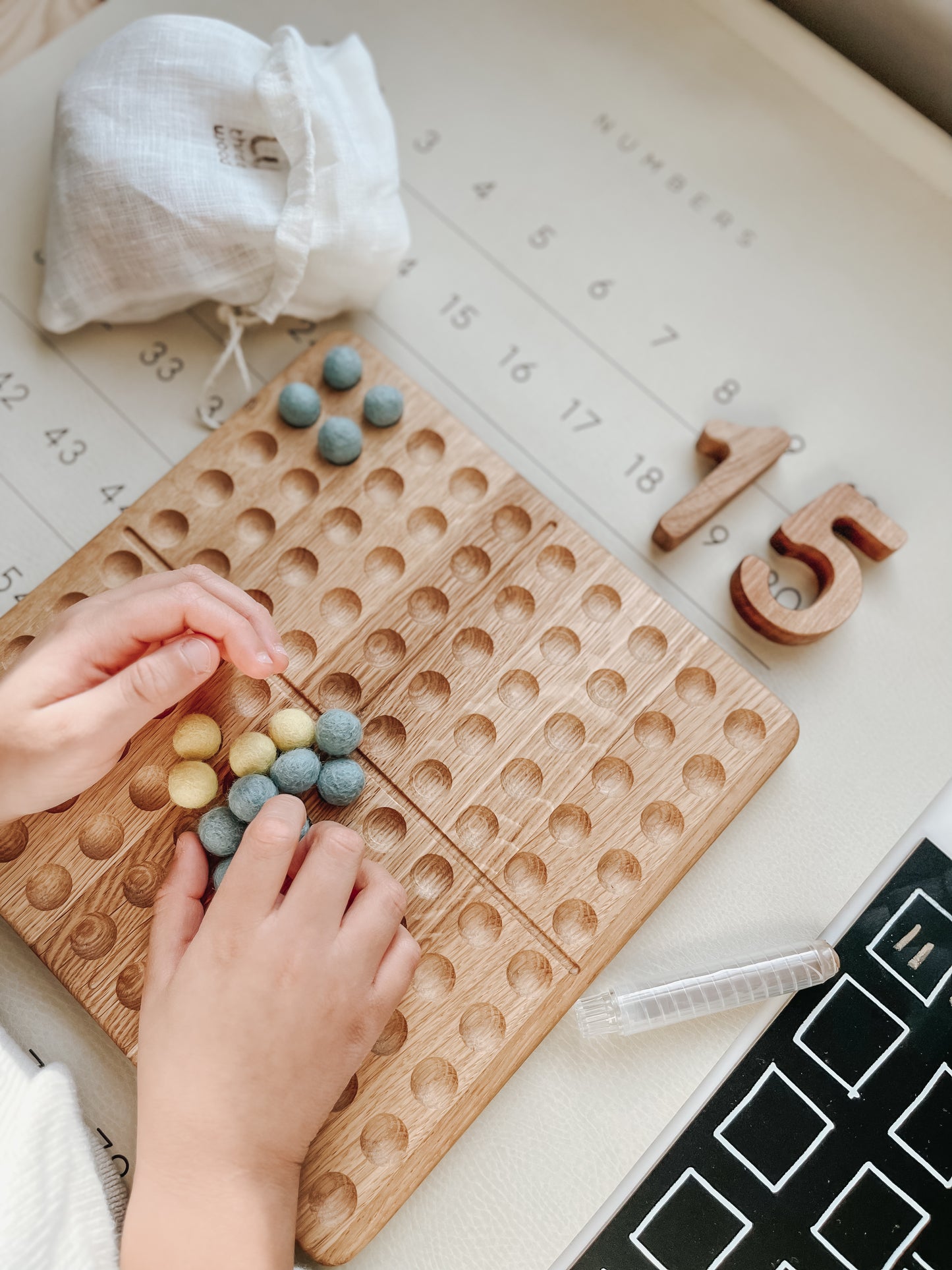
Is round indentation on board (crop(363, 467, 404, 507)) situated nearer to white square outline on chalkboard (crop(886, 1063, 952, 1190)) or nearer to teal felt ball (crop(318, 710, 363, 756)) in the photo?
teal felt ball (crop(318, 710, 363, 756))

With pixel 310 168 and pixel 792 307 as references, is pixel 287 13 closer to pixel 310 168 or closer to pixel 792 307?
pixel 310 168

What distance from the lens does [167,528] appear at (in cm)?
76

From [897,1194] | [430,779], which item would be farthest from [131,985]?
[897,1194]

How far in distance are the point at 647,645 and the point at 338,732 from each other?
0.26m

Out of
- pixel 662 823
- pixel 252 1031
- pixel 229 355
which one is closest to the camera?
pixel 252 1031

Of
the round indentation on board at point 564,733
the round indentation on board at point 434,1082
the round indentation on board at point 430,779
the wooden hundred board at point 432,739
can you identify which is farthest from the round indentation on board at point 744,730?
the round indentation on board at point 434,1082

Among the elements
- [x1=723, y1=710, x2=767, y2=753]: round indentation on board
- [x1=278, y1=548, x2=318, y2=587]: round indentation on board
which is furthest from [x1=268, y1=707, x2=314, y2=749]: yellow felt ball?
[x1=723, y1=710, x2=767, y2=753]: round indentation on board

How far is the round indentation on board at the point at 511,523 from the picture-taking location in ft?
2.53

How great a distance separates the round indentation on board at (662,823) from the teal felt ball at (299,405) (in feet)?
1.38

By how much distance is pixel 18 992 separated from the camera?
27.3 inches

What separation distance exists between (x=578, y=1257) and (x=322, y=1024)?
26cm

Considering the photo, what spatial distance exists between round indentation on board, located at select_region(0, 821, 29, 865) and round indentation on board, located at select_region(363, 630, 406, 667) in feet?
0.92

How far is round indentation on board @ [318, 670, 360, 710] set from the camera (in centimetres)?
73

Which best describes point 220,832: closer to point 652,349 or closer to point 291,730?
point 291,730
